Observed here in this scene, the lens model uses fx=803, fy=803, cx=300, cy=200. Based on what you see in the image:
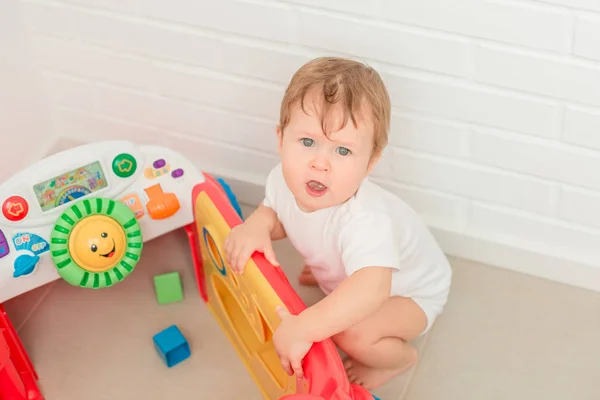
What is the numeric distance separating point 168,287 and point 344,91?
0.57 m

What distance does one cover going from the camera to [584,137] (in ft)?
3.83

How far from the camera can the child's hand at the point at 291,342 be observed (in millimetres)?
1024

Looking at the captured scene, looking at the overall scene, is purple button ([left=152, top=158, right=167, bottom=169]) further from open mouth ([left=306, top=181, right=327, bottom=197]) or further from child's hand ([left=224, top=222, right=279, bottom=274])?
open mouth ([left=306, top=181, right=327, bottom=197])

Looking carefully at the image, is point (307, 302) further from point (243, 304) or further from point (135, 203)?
point (135, 203)

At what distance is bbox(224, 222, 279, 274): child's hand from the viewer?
1.12 m

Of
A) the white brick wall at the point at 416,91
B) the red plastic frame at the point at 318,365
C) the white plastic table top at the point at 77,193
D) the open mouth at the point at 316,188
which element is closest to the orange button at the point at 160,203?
the white plastic table top at the point at 77,193

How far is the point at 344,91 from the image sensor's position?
97 cm

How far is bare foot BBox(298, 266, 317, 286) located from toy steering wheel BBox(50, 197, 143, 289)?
0.31m

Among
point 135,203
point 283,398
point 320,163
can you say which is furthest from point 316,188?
point 135,203

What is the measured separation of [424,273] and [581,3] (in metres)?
0.45

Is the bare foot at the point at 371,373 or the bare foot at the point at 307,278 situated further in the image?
the bare foot at the point at 307,278

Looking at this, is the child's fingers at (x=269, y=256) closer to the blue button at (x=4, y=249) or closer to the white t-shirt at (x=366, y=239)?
the white t-shirt at (x=366, y=239)

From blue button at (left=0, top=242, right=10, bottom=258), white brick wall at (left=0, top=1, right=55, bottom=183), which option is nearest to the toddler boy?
blue button at (left=0, top=242, right=10, bottom=258)

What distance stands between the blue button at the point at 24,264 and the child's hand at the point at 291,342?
40 centimetres
